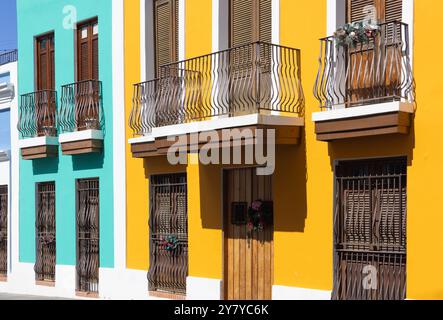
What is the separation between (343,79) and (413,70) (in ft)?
4.14

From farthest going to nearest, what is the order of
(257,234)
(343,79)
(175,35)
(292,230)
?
(175,35) < (257,234) < (292,230) < (343,79)

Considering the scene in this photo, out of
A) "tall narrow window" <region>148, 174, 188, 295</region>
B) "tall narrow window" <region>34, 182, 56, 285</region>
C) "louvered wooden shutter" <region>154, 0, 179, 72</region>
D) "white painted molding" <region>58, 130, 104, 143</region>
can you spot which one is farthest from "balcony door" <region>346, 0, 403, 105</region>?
"tall narrow window" <region>34, 182, 56, 285</region>

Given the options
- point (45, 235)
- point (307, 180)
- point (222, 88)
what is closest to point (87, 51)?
point (45, 235)

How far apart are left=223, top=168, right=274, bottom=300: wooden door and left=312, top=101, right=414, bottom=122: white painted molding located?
200 cm

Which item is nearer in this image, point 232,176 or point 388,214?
point 388,214

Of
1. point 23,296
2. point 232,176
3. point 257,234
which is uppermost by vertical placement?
point 232,176

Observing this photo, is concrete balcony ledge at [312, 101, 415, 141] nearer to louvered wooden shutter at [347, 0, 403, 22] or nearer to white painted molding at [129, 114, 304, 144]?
white painted molding at [129, 114, 304, 144]

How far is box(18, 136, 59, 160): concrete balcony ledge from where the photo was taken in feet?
56.6

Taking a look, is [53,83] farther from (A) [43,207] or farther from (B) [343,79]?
(B) [343,79]

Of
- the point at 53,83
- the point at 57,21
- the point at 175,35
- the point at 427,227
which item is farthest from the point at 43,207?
the point at 427,227

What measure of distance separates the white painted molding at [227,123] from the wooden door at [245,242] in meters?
1.18

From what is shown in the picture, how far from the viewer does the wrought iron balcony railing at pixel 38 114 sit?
17.5 meters

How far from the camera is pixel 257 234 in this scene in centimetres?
1289

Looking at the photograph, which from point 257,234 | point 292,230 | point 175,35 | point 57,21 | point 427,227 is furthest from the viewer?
point 57,21
